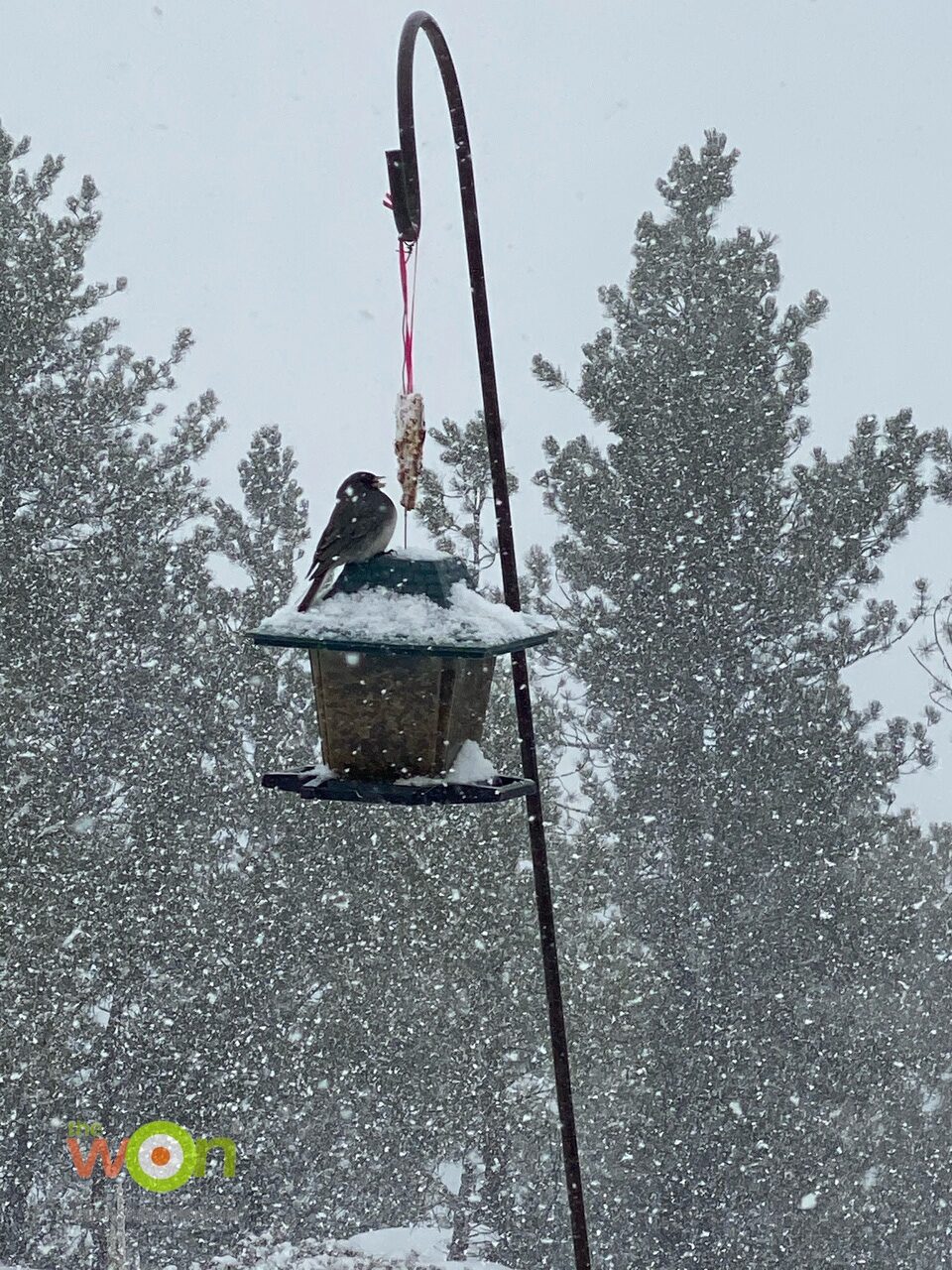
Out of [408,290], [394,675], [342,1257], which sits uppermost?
[408,290]

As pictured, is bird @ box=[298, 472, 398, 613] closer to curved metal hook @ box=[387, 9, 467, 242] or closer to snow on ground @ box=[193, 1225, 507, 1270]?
curved metal hook @ box=[387, 9, 467, 242]

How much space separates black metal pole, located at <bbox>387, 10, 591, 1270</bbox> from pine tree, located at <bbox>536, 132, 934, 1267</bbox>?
775 cm

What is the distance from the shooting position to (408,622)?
278 centimetres

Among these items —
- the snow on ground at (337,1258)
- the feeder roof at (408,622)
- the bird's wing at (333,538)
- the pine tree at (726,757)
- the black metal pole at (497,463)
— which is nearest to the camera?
the black metal pole at (497,463)

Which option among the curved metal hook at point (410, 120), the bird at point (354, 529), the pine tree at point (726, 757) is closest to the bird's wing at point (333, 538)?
the bird at point (354, 529)

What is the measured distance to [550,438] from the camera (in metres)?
10.4

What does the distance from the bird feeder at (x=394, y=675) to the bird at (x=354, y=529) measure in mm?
38

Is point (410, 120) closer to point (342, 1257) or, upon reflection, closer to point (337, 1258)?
point (337, 1258)

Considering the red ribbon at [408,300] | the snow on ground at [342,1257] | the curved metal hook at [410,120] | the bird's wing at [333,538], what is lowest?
the snow on ground at [342,1257]

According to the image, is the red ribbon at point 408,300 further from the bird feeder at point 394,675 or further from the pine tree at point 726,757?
the pine tree at point 726,757

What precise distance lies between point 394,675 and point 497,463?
590 millimetres

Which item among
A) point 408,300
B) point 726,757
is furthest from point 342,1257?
point 408,300

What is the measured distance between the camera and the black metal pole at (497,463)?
245 centimetres

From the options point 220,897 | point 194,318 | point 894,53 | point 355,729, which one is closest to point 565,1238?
point 220,897
